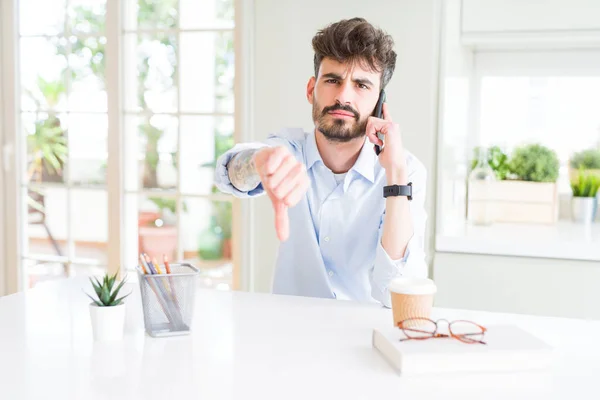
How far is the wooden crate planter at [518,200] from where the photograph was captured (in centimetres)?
320

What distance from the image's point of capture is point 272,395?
1211 mm

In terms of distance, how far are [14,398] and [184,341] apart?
1.27 ft

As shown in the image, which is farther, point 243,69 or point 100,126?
point 100,126

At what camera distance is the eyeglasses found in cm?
140

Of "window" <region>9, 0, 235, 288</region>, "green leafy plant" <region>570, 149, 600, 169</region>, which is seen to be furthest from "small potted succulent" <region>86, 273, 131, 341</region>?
"green leafy plant" <region>570, 149, 600, 169</region>

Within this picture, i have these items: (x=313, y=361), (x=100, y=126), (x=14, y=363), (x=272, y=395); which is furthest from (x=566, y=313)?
(x=100, y=126)

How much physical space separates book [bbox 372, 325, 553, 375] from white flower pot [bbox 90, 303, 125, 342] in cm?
57

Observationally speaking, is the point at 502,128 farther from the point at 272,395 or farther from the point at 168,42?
the point at 272,395

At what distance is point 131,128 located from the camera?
12.0 ft

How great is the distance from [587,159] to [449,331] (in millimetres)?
2271


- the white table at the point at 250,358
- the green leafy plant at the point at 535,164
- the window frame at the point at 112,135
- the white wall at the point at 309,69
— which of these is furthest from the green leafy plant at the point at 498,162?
the white table at the point at 250,358

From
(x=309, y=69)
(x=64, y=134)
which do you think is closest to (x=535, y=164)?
(x=309, y=69)

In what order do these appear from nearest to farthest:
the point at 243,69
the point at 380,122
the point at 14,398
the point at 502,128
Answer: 1. the point at 14,398
2. the point at 380,122
3. the point at 243,69
4. the point at 502,128

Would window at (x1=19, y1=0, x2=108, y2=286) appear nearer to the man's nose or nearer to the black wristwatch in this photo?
the man's nose
